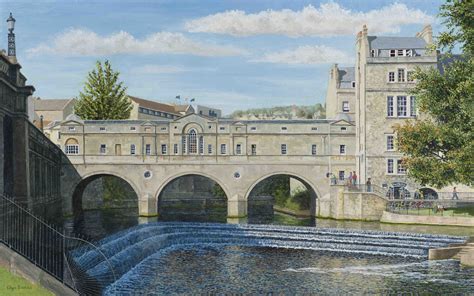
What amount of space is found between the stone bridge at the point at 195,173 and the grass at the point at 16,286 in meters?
37.4

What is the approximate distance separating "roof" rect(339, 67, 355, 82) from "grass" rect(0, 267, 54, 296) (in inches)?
2469

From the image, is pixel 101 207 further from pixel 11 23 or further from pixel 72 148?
pixel 11 23

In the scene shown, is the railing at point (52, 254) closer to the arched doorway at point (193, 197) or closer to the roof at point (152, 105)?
the arched doorway at point (193, 197)

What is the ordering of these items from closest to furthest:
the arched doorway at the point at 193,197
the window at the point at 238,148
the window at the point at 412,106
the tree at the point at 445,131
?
the tree at the point at 445,131
the window at the point at 412,106
the window at the point at 238,148
the arched doorway at the point at 193,197

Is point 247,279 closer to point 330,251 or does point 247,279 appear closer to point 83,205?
point 330,251

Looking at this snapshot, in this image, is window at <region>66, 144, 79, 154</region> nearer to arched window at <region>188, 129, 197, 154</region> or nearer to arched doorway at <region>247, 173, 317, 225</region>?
arched window at <region>188, 129, 197, 154</region>

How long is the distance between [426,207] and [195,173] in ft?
69.2

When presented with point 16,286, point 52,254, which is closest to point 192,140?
point 52,254

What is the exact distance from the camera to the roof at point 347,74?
3004 inches

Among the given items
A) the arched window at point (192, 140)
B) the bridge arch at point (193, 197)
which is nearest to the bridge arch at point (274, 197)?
the bridge arch at point (193, 197)

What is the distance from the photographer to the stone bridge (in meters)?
55.5

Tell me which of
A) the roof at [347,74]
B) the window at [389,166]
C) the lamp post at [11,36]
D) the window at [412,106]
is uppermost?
the roof at [347,74]

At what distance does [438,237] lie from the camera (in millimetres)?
39031

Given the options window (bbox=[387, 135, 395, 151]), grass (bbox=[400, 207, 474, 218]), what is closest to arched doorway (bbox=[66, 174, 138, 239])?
grass (bbox=[400, 207, 474, 218])
